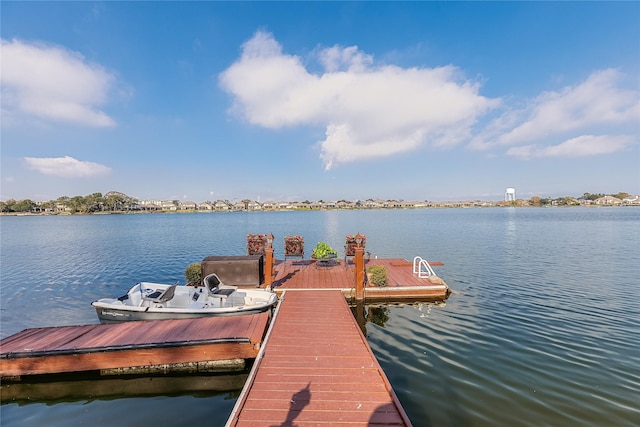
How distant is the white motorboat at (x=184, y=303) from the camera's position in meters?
9.62

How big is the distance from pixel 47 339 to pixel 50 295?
1129 cm

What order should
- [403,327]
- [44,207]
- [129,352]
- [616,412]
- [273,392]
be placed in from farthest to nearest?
[44,207], [403,327], [129,352], [616,412], [273,392]

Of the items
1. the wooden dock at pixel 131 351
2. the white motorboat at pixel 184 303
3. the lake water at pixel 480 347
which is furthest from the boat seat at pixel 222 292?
the lake water at pixel 480 347

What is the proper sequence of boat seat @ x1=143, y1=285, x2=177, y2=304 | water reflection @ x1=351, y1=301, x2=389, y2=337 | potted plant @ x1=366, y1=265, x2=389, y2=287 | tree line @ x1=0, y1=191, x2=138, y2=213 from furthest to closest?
1. tree line @ x1=0, y1=191, x2=138, y2=213
2. potted plant @ x1=366, y1=265, x2=389, y2=287
3. water reflection @ x1=351, y1=301, x2=389, y2=337
4. boat seat @ x1=143, y1=285, x2=177, y2=304

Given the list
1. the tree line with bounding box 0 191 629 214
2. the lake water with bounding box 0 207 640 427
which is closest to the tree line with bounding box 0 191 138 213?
the tree line with bounding box 0 191 629 214

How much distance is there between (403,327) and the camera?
34.4ft

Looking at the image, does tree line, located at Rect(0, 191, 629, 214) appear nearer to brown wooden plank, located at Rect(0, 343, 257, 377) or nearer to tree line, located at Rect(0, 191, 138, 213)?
tree line, located at Rect(0, 191, 138, 213)

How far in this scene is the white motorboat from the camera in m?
9.62

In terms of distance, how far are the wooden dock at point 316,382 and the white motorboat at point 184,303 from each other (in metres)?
1.85

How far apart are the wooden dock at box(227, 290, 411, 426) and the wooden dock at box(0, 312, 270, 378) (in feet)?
3.46

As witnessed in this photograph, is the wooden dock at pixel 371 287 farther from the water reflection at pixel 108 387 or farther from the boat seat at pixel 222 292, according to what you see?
the water reflection at pixel 108 387

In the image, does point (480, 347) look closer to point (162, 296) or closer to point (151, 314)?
point (162, 296)

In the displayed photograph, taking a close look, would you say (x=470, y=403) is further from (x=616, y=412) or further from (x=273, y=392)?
(x=273, y=392)

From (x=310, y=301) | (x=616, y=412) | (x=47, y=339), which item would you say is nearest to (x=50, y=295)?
(x=47, y=339)
